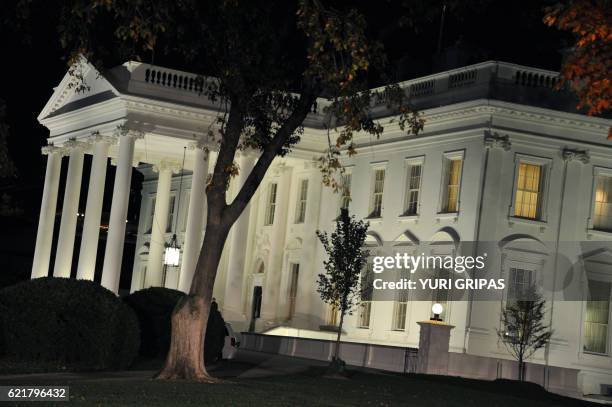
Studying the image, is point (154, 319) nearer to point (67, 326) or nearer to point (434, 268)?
point (67, 326)

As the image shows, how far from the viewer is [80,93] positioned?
53.2 m

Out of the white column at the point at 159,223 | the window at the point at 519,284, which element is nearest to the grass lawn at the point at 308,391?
the window at the point at 519,284

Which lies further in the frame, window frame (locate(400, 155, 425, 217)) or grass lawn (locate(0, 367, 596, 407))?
window frame (locate(400, 155, 425, 217))

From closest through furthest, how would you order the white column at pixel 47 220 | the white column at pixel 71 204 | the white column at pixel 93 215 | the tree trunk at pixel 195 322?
the tree trunk at pixel 195 322 < the white column at pixel 93 215 < the white column at pixel 71 204 < the white column at pixel 47 220

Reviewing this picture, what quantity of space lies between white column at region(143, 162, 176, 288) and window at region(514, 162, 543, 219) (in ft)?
65.4

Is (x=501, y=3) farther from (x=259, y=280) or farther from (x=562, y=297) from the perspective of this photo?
(x=259, y=280)

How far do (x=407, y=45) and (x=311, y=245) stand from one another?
9.80m

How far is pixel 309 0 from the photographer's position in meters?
22.0

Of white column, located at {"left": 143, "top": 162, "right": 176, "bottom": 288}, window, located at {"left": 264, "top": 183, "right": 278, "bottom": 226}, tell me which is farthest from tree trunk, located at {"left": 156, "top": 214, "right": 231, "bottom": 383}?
white column, located at {"left": 143, "top": 162, "right": 176, "bottom": 288}

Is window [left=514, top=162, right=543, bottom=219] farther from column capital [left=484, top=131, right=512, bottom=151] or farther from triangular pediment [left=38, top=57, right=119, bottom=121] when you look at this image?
triangular pediment [left=38, top=57, right=119, bottom=121]

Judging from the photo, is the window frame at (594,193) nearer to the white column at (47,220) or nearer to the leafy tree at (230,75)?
the leafy tree at (230,75)

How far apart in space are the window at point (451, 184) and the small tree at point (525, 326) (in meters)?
4.46

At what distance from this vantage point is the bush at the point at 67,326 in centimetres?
2711

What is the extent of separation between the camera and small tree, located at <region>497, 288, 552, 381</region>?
39.6m
